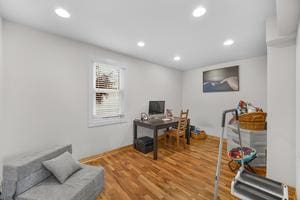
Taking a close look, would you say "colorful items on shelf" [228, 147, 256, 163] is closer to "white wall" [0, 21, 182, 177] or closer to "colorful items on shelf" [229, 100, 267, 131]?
A: "colorful items on shelf" [229, 100, 267, 131]

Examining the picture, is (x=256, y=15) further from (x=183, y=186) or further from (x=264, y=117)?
(x=183, y=186)

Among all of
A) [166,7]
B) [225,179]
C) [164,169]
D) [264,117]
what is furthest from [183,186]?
[166,7]

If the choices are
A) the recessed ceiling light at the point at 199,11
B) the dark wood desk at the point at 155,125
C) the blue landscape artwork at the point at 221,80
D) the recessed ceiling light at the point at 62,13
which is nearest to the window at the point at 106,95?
the dark wood desk at the point at 155,125

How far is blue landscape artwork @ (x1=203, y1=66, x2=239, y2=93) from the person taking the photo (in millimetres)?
3850

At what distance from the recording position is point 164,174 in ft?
7.64

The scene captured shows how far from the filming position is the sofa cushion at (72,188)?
4.63ft

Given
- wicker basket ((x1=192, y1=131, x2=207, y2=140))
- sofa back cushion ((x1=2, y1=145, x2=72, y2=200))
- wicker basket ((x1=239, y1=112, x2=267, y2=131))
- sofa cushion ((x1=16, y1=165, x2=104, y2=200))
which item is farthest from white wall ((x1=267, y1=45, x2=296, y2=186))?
sofa back cushion ((x1=2, y1=145, x2=72, y2=200))

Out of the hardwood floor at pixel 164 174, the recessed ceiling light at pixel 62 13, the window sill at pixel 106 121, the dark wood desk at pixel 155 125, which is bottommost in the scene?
the hardwood floor at pixel 164 174

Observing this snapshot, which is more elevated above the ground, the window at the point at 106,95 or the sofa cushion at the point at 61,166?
the window at the point at 106,95

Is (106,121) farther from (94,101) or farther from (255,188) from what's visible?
(255,188)

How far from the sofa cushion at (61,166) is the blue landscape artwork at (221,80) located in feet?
13.8

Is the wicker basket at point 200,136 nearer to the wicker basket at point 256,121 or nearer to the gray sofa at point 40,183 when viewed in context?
the wicker basket at point 256,121

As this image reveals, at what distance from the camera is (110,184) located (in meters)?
2.06

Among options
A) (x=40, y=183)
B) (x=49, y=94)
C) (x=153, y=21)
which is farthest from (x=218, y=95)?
(x=40, y=183)
